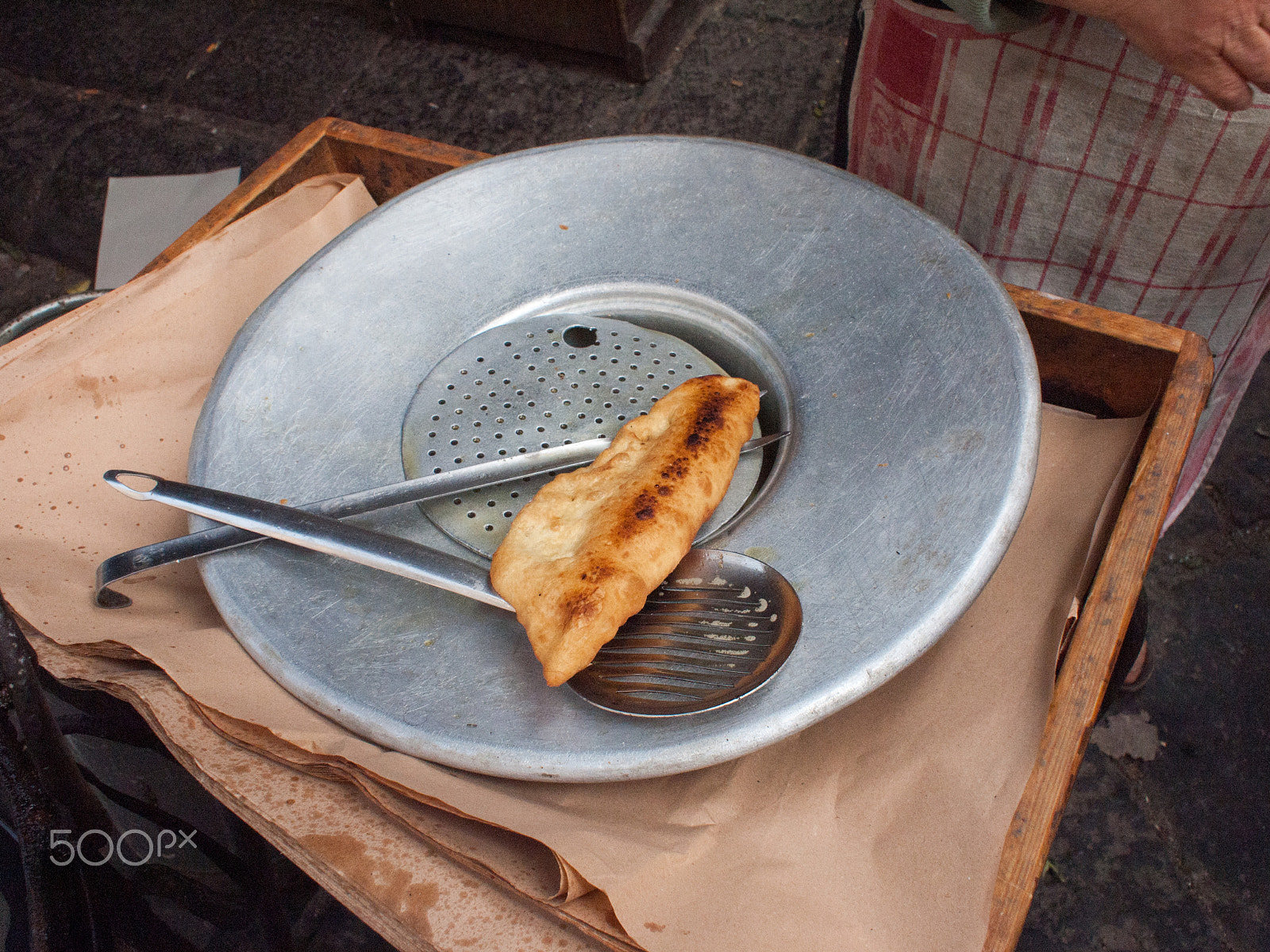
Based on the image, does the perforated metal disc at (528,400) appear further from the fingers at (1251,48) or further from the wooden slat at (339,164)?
the fingers at (1251,48)

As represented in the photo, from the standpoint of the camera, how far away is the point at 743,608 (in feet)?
2.76

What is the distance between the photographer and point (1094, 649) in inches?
34.1

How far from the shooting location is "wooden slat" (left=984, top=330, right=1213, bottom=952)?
0.78m

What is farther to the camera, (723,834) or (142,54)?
(142,54)

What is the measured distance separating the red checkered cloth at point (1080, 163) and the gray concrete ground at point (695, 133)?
2.65ft

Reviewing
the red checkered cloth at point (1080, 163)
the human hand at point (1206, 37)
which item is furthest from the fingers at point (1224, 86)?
the red checkered cloth at point (1080, 163)

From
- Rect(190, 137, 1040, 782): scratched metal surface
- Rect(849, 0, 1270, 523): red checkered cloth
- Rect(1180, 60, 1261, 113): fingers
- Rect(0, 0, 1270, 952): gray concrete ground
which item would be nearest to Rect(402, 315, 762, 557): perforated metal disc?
Rect(190, 137, 1040, 782): scratched metal surface

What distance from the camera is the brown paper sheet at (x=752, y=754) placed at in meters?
0.77

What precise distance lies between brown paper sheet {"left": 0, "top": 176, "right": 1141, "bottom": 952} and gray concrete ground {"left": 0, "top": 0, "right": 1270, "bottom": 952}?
111cm

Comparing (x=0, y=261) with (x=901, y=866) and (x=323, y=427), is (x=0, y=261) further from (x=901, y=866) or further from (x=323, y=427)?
(x=901, y=866)

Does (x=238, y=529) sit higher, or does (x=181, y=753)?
(x=238, y=529)

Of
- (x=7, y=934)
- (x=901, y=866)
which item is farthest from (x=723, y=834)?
(x=7, y=934)

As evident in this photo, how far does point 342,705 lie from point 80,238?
2987 millimetres

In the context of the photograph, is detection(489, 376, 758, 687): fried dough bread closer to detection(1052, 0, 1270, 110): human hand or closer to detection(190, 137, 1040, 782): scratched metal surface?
detection(190, 137, 1040, 782): scratched metal surface
